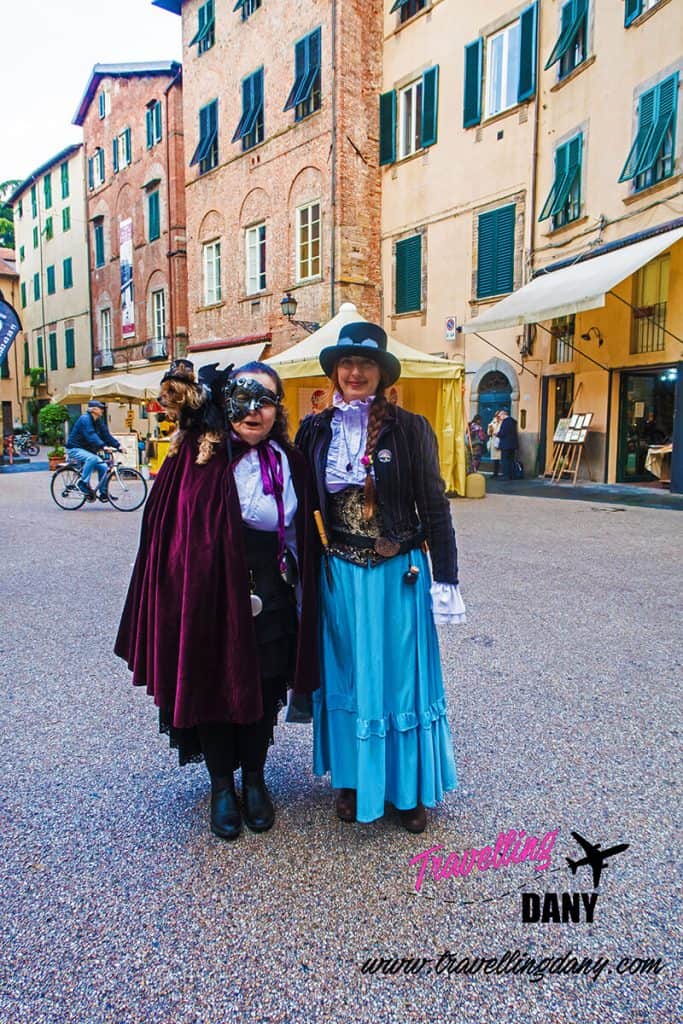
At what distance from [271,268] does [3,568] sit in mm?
15343

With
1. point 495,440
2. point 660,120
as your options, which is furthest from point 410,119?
point 495,440

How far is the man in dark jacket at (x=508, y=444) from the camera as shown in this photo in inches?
602

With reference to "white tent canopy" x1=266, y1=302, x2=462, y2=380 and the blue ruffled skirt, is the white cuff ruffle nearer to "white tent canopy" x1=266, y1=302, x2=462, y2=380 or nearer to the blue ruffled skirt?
the blue ruffled skirt

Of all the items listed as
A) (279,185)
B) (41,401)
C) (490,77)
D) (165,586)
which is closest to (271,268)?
(279,185)

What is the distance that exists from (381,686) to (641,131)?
1309 cm

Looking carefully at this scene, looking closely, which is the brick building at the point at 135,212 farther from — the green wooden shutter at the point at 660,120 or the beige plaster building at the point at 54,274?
the green wooden shutter at the point at 660,120

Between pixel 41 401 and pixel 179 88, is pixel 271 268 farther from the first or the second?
pixel 41 401

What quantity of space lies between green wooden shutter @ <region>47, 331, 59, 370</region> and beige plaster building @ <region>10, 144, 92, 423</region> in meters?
0.05

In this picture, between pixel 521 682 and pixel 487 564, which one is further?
pixel 487 564

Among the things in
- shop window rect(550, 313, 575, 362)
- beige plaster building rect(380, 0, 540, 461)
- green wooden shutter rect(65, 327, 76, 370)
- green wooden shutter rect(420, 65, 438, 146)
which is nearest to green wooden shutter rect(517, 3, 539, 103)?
beige plaster building rect(380, 0, 540, 461)

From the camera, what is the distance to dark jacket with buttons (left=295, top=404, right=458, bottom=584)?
235 cm

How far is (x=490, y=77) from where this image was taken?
1552cm

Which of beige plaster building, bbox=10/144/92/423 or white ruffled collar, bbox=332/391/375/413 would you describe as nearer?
white ruffled collar, bbox=332/391/375/413

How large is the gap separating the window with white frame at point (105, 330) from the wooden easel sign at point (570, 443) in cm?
2157
